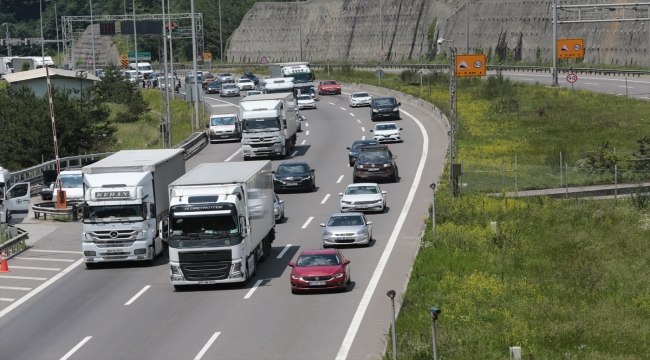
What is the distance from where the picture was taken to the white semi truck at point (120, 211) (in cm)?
3444

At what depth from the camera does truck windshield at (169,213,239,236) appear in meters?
30.9

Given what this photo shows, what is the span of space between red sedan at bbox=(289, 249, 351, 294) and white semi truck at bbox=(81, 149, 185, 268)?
6.95m

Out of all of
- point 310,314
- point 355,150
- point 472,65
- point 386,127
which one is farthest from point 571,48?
point 310,314

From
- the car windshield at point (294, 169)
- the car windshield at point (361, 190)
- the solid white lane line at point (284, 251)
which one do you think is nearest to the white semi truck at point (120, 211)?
the solid white lane line at point (284, 251)

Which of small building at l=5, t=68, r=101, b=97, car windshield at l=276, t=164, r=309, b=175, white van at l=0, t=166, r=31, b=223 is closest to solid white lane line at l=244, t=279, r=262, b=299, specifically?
white van at l=0, t=166, r=31, b=223

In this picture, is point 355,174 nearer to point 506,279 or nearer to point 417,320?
point 506,279

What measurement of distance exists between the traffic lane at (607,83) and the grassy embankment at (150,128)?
3243cm

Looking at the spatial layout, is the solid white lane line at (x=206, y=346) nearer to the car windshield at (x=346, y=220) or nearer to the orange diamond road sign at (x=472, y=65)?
the car windshield at (x=346, y=220)

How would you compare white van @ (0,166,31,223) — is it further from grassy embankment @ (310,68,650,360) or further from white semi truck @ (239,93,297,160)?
grassy embankment @ (310,68,650,360)

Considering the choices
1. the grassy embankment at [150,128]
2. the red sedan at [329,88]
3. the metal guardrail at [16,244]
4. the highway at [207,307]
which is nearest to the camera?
the highway at [207,307]

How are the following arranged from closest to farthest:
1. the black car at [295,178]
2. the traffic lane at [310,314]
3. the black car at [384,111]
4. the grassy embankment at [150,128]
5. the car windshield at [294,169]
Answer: the traffic lane at [310,314], the black car at [295,178], the car windshield at [294,169], the grassy embankment at [150,128], the black car at [384,111]

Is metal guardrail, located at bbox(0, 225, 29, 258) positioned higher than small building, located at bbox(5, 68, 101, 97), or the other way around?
small building, located at bbox(5, 68, 101, 97)

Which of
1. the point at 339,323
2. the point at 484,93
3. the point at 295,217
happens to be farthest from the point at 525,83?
the point at 339,323

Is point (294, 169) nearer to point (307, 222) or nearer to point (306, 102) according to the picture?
point (307, 222)
